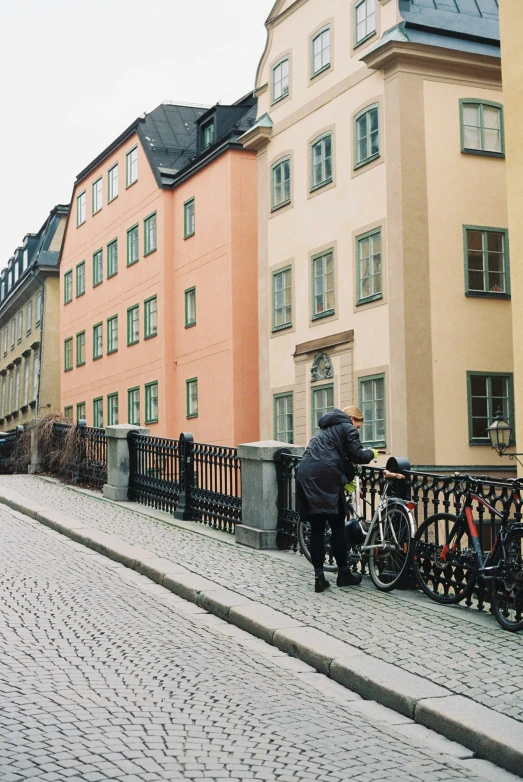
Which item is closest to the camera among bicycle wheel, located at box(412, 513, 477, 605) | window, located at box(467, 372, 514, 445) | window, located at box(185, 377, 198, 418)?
bicycle wheel, located at box(412, 513, 477, 605)

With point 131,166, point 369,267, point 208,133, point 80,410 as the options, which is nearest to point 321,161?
point 369,267

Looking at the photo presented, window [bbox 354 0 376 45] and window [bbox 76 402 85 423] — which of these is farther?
window [bbox 76 402 85 423]

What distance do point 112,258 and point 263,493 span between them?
101 ft

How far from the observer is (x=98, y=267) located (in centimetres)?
4456

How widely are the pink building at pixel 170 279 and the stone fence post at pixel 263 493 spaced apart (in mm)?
15678

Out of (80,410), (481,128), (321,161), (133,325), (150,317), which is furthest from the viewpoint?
Result: (80,410)

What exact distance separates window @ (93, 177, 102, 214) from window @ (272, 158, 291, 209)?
16009 millimetres

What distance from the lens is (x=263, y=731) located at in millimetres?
5832

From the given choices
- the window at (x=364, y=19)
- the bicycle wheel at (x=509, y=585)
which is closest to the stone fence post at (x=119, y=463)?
the bicycle wheel at (x=509, y=585)

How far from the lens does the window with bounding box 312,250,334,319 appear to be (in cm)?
2684

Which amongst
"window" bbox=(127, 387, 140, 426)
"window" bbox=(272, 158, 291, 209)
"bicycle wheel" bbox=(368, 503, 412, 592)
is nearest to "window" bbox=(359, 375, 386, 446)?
"window" bbox=(272, 158, 291, 209)

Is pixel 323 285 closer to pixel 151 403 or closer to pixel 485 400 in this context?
pixel 485 400

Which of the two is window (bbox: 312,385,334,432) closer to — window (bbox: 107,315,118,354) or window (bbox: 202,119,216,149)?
window (bbox: 202,119,216,149)

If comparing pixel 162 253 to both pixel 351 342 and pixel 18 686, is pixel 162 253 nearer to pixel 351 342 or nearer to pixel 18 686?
pixel 351 342
